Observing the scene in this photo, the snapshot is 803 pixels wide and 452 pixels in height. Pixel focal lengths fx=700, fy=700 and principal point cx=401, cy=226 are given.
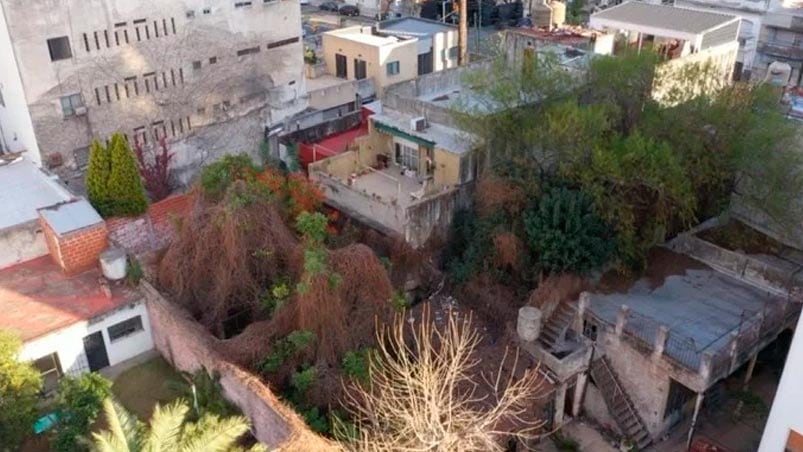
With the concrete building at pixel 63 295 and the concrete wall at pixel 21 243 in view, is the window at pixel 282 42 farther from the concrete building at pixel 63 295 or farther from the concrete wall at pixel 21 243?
the concrete wall at pixel 21 243

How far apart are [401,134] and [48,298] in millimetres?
14786

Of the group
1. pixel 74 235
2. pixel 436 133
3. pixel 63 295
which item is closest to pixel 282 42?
pixel 436 133

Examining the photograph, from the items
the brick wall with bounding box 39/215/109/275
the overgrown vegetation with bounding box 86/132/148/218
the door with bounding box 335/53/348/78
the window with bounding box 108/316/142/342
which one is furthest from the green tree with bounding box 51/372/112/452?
the door with bounding box 335/53/348/78

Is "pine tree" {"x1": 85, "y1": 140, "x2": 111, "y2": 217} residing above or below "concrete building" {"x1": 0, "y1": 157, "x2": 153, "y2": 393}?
above

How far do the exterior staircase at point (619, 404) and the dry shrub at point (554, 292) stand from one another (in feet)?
7.73

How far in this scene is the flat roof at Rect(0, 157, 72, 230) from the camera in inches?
1056

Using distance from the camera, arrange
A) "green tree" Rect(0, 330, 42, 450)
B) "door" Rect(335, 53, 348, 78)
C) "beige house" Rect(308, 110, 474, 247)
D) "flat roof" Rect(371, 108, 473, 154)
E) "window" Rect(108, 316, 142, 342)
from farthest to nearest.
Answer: "door" Rect(335, 53, 348, 78) → "flat roof" Rect(371, 108, 473, 154) → "beige house" Rect(308, 110, 474, 247) → "window" Rect(108, 316, 142, 342) → "green tree" Rect(0, 330, 42, 450)

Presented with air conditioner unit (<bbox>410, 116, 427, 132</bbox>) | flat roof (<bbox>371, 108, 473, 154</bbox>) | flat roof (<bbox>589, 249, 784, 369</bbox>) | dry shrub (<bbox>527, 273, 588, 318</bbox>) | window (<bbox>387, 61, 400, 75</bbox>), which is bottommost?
flat roof (<bbox>589, 249, 784, 369</bbox>)

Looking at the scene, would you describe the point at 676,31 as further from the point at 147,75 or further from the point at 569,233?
the point at 147,75

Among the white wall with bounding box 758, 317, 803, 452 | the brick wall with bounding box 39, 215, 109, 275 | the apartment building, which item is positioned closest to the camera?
the white wall with bounding box 758, 317, 803, 452

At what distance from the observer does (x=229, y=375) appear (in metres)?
20.1

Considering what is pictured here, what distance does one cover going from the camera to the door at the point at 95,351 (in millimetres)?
22844

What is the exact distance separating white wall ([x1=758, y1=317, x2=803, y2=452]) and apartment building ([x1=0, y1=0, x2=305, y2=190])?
1084 inches

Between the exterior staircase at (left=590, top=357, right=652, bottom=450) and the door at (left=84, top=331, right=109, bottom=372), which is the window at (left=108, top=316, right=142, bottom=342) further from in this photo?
the exterior staircase at (left=590, top=357, right=652, bottom=450)
